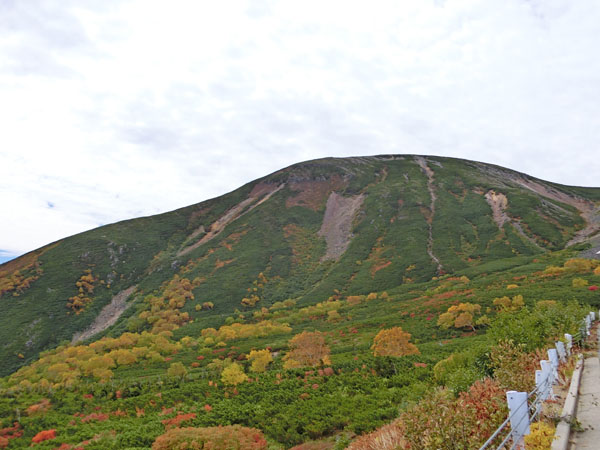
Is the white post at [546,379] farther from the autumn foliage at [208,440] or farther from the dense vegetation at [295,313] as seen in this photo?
the autumn foliage at [208,440]

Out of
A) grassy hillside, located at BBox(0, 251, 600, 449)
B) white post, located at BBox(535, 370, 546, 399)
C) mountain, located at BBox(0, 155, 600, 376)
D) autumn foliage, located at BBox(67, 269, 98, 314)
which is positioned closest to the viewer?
white post, located at BBox(535, 370, 546, 399)

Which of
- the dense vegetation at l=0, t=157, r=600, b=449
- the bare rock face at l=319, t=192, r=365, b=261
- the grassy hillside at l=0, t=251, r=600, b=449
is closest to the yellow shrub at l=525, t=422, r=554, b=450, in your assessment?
the dense vegetation at l=0, t=157, r=600, b=449

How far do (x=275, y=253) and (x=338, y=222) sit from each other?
1529 inches

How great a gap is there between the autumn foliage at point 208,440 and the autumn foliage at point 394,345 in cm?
3076

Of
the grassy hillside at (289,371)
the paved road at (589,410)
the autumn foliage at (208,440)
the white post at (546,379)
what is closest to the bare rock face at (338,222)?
the grassy hillside at (289,371)

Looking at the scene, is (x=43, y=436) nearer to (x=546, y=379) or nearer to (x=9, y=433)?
(x=9, y=433)

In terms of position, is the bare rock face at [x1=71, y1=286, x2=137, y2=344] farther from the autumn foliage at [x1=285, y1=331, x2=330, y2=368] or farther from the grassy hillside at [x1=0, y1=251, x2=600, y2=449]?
the autumn foliage at [x1=285, y1=331, x2=330, y2=368]

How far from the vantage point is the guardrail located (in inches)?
314

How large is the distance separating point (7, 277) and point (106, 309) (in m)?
48.6

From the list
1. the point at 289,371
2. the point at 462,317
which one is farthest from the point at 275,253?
the point at 289,371

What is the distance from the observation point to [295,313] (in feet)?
325

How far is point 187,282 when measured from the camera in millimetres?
129000

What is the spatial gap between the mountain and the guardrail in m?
94.1

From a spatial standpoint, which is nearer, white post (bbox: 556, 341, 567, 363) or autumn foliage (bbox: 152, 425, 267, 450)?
white post (bbox: 556, 341, 567, 363)
